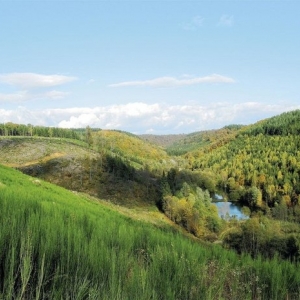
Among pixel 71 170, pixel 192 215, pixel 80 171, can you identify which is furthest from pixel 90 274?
pixel 71 170

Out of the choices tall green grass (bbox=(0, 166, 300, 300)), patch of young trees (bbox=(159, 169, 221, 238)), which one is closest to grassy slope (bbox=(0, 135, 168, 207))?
patch of young trees (bbox=(159, 169, 221, 238))

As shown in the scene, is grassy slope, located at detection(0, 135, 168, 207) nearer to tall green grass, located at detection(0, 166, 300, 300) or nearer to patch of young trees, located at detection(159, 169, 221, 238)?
patch of young trees, located at detection(159, 169, 221, 238)

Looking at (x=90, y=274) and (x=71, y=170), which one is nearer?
(x=90, y=274)

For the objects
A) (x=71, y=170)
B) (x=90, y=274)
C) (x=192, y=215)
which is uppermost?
(x=90, y=274)

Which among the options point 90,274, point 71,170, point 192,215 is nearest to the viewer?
point 90,274

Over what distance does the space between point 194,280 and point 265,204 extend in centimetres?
20178

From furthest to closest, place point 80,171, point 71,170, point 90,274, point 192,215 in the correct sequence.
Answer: point 71,170, point 80,171, point 192,215, point 90,274

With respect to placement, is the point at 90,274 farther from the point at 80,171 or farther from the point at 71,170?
the point at 71,170

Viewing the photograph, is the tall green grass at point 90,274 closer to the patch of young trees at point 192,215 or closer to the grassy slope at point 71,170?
the patch of young trees at point 192,215

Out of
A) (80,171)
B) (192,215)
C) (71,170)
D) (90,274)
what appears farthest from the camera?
(71,170)

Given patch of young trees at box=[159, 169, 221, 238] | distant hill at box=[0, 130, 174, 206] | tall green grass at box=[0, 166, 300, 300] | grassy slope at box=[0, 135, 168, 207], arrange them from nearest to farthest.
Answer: tall green grass at box=[0, 166, 300, 300], patch of young trees at box=[159, 169, 221, 238], grassy slope at box=[0, 135, 168, 207], distant hill at box=[0, 130, 174, 206]

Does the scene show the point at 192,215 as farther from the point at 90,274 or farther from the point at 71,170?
the point at 90,274

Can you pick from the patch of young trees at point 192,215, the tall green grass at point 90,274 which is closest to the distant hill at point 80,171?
the patch of young trees at point 192,215

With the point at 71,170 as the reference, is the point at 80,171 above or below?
below
